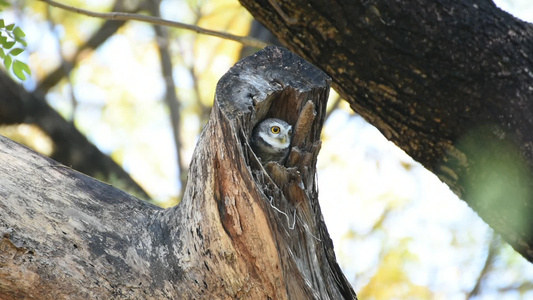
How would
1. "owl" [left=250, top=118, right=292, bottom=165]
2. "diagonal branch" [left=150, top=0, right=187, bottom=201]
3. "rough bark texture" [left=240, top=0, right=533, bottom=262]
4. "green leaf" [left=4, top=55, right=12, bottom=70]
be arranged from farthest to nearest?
1. "diagonal branch" [left=150, top=0, right=187, bottom=201]
2. "green leaf" [left=4, top=55, right=12, bottom=70]
3. "rough bark texture" [left=240, top=0, right=533, bottom=262]
4. "owl" [left=250, top=118, right=292, bottom=165]

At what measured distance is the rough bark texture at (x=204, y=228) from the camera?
2.25 m

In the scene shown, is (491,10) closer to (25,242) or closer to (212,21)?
(25,242)

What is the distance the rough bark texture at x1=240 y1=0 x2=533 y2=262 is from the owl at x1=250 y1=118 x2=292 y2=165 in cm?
51

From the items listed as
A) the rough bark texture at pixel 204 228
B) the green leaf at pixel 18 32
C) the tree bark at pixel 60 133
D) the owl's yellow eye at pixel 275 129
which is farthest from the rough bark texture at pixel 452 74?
the tree bark at pixel 60 133

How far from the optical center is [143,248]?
2414mm

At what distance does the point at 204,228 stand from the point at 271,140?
2.49ft

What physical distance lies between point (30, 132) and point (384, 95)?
3.81m

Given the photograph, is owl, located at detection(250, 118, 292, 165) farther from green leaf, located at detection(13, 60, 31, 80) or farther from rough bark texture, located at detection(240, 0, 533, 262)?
green leaf, located at detection(13, 60, 31, 80)

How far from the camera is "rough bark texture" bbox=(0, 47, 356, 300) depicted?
2246 mm

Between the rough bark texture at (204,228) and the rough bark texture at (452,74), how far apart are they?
23.3 inches

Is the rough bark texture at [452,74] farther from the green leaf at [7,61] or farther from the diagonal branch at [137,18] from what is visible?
the green leaf at [7,61]

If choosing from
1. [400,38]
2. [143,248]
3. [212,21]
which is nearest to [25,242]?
[143,248]

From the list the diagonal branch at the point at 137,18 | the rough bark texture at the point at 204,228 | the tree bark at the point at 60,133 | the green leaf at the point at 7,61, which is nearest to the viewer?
the rough bark texture at the point at 204,228

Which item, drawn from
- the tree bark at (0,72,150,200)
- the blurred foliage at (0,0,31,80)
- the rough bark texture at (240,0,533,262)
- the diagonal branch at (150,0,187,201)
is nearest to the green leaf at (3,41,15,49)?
the blurred foliage at (0,0,31,80)
